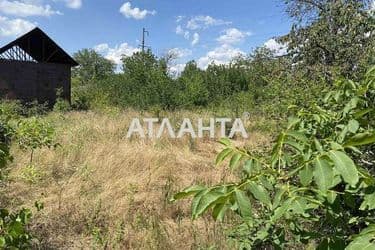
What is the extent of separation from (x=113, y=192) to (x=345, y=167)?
434cm

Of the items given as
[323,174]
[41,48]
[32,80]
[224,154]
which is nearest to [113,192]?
[224,154]

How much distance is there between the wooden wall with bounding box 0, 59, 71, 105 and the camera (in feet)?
62.5

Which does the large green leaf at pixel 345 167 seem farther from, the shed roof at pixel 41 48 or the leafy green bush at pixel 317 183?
the shed roof at pixel 41 48

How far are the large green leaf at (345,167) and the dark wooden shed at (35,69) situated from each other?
19477mm

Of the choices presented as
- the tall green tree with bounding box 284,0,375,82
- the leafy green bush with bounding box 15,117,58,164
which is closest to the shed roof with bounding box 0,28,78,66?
the tall green tree with bounding box 284,0,375,82

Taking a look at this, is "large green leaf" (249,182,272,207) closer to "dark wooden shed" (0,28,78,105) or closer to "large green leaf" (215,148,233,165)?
"large green leaf" (215,148,233,165)

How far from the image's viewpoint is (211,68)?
17.5 m

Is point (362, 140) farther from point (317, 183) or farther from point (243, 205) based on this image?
point (243, 205)

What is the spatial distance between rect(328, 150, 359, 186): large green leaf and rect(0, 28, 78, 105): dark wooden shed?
19477 millimetres

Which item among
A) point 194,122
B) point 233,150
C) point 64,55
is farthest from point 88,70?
point 233,150

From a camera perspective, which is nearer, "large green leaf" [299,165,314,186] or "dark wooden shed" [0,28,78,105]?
"large green leaf" [299,165,314,186]

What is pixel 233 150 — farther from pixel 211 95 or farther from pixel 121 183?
pixel 211 95

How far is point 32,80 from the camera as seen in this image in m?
20.2

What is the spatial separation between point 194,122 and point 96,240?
7.39 metres
